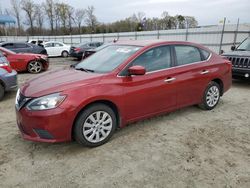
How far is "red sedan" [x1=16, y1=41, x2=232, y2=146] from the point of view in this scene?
3.18 m

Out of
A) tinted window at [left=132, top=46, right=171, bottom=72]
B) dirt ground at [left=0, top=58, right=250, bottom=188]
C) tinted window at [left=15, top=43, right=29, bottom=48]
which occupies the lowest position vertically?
dirt ground at [left=0, top=58, right=250, bottom=188]

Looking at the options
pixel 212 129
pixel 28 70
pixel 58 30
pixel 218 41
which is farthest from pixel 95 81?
pixel 58 30

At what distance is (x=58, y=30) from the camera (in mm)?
60688

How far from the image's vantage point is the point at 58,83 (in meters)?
3.43

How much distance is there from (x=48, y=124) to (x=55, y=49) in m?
17.6

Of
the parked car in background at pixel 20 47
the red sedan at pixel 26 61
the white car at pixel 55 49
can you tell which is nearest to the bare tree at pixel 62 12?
the white car at pixel 55 49

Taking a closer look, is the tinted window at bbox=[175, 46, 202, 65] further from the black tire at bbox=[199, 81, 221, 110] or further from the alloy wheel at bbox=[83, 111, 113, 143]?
the alloy wheel at bbox=[83, 111, 113, 143]

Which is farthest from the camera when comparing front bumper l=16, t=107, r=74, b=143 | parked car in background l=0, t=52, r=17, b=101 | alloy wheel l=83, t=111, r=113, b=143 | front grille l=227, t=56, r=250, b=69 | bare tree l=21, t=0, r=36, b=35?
bare tree l=21, t=0, r=36, b=35

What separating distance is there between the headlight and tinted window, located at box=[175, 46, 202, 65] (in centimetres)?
235

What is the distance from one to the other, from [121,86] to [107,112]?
0.46m

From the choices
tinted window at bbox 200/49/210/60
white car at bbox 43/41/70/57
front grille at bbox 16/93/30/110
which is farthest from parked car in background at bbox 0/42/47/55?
tinted window at bbox 200/49/210/60

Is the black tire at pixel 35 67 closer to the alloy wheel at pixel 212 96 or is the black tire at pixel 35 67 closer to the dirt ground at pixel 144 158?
the dirt ground at pixel 144 158

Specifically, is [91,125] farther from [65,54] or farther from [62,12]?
[62,12]

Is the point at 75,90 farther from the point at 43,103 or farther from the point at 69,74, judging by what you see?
the point at 69,74
